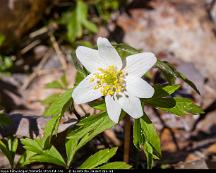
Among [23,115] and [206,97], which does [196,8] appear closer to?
[206,97]

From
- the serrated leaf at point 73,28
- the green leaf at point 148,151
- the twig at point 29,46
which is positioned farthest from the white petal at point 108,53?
the twig at point 29,46

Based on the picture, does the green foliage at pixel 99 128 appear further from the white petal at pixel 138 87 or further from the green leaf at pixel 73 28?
the green leaf at pixel 73 28

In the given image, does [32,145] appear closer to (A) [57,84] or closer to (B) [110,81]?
(B) [110,81]

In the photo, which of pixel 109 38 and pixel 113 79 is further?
pixel 109 38

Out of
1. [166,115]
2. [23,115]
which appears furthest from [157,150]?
[166,115]

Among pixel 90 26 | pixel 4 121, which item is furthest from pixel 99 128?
pixel 90 26

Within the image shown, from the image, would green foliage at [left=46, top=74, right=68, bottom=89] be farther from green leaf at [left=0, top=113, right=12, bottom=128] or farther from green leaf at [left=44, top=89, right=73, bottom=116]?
green leaf at [left=44, top=89, right=73, bottom=116]
